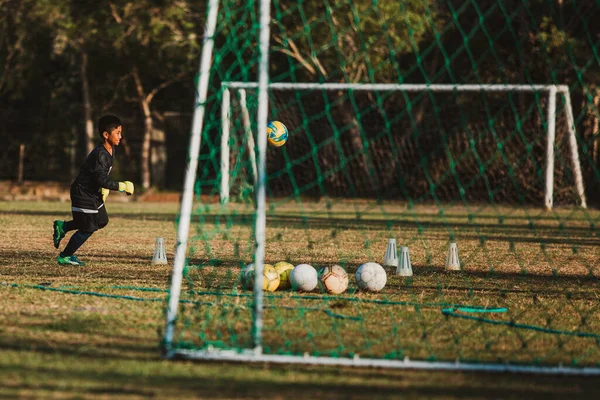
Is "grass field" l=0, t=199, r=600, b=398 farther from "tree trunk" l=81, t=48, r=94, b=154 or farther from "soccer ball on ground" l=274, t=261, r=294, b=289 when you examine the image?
"tree trunk" l=81, t=48, r=94, b=154

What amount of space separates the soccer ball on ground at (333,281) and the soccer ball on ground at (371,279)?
150mm

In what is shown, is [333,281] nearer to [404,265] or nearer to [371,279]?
[371,279]

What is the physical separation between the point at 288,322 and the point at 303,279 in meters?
1.47

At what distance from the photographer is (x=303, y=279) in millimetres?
7887

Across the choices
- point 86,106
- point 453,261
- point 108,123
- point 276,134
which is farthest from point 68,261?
point 86,106

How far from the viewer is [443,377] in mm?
4957

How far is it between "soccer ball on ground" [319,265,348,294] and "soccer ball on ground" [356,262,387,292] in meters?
0.15

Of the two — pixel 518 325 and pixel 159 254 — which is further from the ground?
pixel 159 254

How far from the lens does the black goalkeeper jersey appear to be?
9805 millimetres

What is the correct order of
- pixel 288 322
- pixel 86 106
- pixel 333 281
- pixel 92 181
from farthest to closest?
pixel 86 106, pixel 92 181, pixel 333 281, pixel 288 322

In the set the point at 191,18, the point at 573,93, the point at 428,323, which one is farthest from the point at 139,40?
the point at 428,323

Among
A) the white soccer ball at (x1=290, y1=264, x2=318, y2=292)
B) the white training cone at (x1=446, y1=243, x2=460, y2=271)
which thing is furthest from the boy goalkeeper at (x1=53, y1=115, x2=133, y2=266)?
the white training cone at (x1=446, y1=243, x2=460, y2=271)

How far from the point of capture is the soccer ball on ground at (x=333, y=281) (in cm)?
786

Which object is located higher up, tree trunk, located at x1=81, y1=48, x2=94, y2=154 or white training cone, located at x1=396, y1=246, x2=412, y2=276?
tree trunk, located at x1=81, y1=48, x2=94, y2=154
